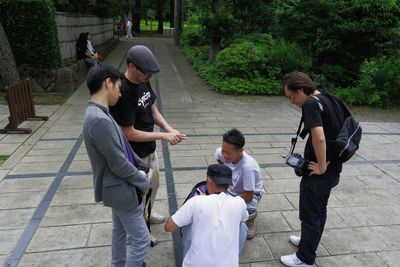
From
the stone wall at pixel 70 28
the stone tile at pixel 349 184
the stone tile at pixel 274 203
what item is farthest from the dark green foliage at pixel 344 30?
the stone tile at pixel 274 203

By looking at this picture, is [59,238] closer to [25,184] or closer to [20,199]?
[20,199]

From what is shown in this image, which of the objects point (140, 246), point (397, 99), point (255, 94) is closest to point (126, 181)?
point (140, 246)

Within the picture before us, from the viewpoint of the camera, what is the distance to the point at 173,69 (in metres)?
14.1

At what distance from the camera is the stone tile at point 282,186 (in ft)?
14.8

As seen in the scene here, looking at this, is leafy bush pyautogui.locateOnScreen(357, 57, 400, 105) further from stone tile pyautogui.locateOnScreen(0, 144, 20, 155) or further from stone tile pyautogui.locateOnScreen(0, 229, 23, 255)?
stone tile pyautogui.locateOnScreen(0, 229, 23, 255)

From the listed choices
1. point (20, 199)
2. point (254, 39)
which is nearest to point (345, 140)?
point (20, 199)

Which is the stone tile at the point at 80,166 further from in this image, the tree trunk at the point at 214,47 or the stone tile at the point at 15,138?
the tree trunk at the point at 214,47

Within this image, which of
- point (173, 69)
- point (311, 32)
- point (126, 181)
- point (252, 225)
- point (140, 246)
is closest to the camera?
point (126, 181)

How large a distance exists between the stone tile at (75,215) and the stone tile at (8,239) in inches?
9.8

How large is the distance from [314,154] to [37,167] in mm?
3935

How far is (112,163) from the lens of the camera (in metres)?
2.18

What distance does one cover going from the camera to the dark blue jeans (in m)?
2.83

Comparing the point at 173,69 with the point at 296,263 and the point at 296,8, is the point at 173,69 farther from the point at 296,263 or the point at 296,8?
the point at 296,263

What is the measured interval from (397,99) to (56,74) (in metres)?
9.35
